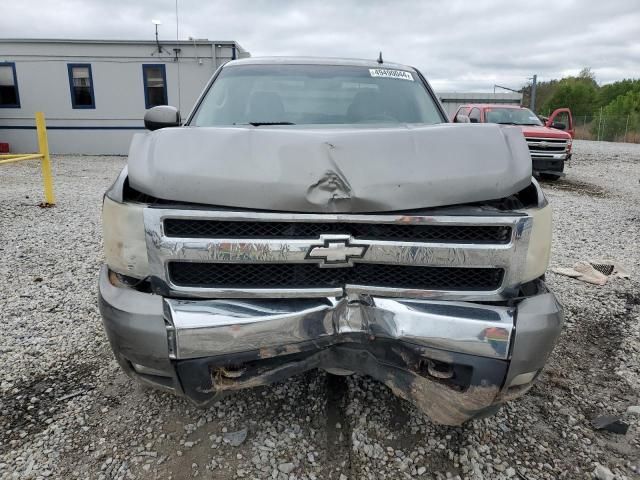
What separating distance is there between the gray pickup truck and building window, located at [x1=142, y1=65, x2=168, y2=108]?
51.8ft

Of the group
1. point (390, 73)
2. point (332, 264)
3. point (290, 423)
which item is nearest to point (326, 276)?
point (332, 264)

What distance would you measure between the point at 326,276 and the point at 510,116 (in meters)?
12.5

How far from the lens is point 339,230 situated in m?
1.89

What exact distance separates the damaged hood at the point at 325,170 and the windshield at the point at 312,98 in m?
1.08

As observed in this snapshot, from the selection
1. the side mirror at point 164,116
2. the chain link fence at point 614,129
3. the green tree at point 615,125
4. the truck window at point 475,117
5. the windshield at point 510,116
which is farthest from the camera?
the green tree at point 615,125

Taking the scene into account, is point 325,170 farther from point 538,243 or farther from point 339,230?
point 538,243

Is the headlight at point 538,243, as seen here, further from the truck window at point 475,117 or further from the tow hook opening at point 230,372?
the truck window at point 475,117

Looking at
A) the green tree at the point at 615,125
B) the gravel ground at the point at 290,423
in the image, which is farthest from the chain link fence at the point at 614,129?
the gravel ground at the point at 290,423

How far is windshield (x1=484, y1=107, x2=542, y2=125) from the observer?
1259cm

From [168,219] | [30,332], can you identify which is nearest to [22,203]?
[30,332]

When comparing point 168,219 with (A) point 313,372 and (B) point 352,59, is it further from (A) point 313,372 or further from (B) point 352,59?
(B) point 352,59

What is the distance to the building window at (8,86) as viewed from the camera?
1638 centimetres

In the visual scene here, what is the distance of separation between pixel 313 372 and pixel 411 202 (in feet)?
4.73

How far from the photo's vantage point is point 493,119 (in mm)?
12570
